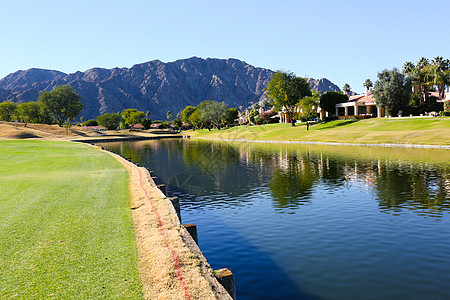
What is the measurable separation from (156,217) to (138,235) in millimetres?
2166

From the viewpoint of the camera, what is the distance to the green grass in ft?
22.5

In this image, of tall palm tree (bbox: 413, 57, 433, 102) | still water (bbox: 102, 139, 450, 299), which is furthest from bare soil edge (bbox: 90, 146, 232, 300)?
tall palm tree (bbox: 413, 57, 433, 102)

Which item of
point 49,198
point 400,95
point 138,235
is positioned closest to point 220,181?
point 49,198

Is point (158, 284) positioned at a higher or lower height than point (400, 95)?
lower

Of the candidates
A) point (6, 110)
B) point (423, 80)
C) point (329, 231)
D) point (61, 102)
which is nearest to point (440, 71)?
point (423, 80)

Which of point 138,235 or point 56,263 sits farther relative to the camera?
point 138,235

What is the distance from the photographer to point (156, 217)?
499 inches

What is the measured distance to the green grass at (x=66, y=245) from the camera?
6848 millimetres

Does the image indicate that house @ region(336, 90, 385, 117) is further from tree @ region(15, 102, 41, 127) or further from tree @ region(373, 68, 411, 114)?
tree @ region(15, 102, 41, 127)

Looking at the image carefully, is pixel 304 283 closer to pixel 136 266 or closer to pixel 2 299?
pixel 136 266

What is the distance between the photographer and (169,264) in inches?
320

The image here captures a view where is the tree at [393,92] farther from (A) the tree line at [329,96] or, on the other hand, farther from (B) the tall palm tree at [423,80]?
(B) the tall palm tree at [423,80]

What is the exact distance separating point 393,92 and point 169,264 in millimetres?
97980

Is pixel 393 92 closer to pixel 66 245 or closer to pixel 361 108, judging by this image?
pixel 361 108
